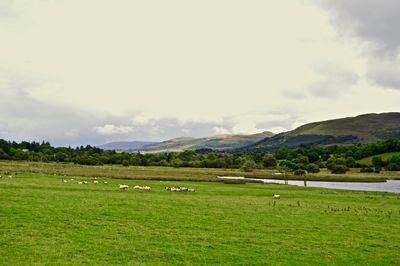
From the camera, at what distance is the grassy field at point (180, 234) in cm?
2131

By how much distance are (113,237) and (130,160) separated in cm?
15840

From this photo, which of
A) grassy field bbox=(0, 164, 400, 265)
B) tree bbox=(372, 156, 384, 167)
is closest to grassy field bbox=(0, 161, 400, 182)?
tree bbox=(372, 156, 384, 167)

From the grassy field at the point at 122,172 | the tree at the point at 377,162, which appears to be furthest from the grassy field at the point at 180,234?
the tree at the point at 377,162

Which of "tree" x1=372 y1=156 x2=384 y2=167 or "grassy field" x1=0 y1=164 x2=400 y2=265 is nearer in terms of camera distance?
"grassy field" x1=0 y1=164 x2=400 y2=265

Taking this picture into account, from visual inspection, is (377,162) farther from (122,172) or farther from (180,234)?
(180,234)

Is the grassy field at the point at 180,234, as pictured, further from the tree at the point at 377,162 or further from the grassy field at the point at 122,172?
the tree at the point at 377,162

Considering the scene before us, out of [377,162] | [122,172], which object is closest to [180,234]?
[122,172]

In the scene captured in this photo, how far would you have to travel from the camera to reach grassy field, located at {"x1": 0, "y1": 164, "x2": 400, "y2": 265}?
21.3 metres

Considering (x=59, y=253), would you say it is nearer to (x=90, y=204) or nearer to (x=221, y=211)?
(x=90, y=204)

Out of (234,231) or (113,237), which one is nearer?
(113,237)

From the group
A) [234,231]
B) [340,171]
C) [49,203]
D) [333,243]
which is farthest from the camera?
[340,171]

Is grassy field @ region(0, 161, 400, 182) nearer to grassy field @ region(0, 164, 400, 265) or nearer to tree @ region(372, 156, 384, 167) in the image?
tree @ region(372, 156, 384, 167)

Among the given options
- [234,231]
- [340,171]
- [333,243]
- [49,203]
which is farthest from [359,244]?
[340,171]

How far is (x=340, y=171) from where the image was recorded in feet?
525
